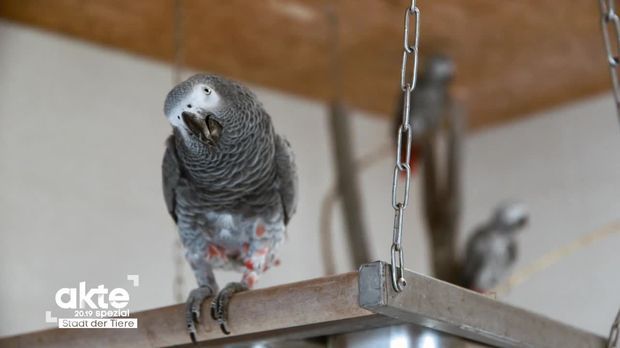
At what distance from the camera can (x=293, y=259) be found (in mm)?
2527

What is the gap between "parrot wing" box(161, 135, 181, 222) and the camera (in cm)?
142

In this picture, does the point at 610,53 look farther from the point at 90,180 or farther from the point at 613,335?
the point at 90,180

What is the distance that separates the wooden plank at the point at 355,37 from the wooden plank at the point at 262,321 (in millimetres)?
1653

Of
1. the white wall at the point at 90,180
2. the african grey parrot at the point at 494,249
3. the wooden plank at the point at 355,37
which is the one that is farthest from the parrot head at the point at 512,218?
the wooden plank at the point at 355,37

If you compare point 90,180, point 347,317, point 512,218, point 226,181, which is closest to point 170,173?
point 226,181

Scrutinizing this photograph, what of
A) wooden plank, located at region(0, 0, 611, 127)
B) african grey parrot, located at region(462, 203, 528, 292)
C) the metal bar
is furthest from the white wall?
the metal bar

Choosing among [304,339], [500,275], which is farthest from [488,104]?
[304,339]

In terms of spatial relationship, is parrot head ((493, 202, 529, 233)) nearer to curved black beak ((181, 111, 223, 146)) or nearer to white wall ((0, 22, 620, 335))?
white wall ((0, 22, 620, 335))

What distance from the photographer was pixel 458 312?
3.27ft

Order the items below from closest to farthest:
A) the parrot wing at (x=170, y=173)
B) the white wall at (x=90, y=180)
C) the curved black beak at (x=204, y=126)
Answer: the curved black beak at (x=204, y=126), the parrot wing at (x=170, y=173), the white wall at (x=90, y=180)

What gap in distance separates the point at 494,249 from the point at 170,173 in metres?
2.14

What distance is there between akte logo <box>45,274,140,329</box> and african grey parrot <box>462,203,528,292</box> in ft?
6.69

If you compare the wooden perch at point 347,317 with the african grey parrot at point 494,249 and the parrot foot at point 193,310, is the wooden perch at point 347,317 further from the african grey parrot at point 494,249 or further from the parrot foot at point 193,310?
the african grey parrot at point 494,249

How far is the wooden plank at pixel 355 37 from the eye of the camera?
2771 millimetres
